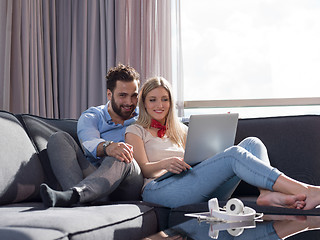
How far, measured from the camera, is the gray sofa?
1.38 metres

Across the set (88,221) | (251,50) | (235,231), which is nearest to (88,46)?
(251,50)

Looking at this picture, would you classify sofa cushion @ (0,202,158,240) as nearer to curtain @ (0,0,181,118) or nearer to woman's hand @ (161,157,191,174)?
woman's hand @ (161,157,191,174)

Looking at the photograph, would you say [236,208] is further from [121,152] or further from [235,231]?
[121,152]

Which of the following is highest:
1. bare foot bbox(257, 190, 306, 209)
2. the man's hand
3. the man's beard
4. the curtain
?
the curtain

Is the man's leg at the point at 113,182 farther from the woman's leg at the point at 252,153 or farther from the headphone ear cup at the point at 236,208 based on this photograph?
the headphone ear cup at the point at 236,208

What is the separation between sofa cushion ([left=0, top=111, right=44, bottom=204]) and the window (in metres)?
2.26

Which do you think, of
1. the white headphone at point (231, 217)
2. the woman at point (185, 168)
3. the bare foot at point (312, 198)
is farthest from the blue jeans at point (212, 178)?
the white headphone at point (231, 217)

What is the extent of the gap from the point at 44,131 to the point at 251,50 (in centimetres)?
237

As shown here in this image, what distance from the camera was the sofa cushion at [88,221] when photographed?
1340mm

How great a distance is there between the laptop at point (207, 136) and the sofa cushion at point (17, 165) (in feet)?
1.88

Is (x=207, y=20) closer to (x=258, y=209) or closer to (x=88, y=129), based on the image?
(x=88, y=129)

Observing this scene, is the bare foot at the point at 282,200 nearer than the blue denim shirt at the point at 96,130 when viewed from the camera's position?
Yes

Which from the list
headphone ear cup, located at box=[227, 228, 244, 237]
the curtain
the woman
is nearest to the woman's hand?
the woman

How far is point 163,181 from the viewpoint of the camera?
2.14 meters
